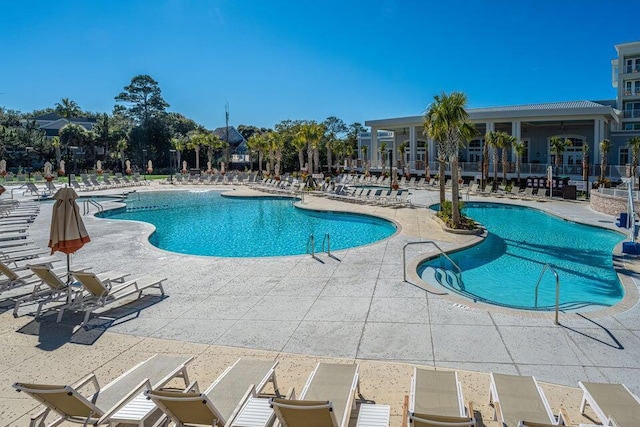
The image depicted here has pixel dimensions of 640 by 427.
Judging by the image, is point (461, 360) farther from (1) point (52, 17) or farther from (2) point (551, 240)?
(1) point (52, 17)

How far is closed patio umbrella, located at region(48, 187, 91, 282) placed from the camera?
24.7 ft

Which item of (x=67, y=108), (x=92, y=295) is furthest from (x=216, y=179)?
(x=67, y=108)

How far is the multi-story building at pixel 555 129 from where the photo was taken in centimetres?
3134

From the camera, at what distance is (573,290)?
9.84m

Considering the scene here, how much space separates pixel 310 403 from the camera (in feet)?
11.4

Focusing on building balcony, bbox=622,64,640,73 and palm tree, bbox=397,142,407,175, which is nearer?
palm tree, bbox=397,142,407,175

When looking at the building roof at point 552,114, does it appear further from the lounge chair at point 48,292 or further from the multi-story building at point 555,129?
the lounge chair at point 48,292

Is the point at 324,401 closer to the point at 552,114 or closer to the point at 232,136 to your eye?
the point at 552,114

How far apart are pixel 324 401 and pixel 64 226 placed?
609cm

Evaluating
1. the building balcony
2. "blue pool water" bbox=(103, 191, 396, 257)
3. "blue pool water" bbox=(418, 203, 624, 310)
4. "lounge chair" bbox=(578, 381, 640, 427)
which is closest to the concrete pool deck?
"lounge chair" bbox=(578, 381, 640, 427)

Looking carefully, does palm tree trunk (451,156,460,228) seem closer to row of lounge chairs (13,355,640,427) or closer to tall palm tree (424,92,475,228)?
tall palm tree (424,92,475,228)

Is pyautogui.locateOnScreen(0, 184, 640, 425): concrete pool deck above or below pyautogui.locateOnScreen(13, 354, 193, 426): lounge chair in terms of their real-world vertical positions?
below

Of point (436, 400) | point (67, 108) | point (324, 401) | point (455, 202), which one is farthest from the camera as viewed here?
point (67, 108)

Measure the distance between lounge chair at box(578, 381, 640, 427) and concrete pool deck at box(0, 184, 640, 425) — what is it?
3.02ft
